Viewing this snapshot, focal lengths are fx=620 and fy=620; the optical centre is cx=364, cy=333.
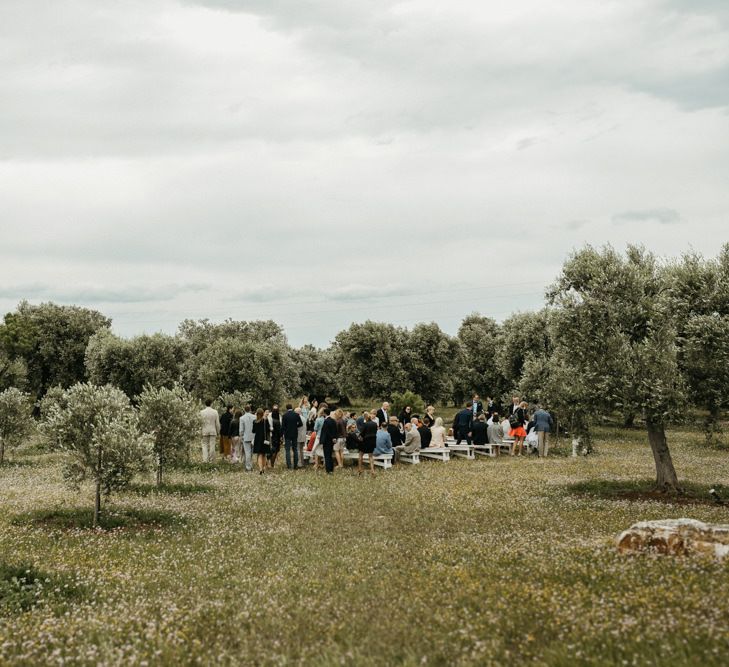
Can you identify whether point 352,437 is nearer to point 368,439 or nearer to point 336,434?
point 336,434

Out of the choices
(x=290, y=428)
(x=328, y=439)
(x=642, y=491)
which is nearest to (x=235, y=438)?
(x=290, y=428)

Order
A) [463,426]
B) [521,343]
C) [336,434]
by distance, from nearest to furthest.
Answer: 1. [336,434]
2. [463,426]
3. [521,343]

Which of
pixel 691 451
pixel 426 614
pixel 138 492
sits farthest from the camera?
pixel 691 451

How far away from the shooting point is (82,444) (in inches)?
698

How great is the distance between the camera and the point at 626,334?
70.8 ft

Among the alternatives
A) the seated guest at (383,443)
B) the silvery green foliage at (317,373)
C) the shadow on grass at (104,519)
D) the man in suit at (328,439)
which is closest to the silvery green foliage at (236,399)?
the seated guest at (383,443)

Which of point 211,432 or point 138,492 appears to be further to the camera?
point 211,432

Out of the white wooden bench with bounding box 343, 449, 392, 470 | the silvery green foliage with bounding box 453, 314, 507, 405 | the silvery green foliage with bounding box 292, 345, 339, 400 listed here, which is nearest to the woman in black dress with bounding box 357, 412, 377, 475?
the white wooden bench with bounding box 343, 449, 392, 470

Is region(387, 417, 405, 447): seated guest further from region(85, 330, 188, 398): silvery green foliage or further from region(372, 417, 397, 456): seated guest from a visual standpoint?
region(85, 330, 188, 398): silvery green foliage

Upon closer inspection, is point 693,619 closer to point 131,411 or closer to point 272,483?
point 131,411

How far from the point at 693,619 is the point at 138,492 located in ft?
64.6

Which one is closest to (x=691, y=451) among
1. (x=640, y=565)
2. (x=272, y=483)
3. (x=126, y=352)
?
(x=272, y=483)

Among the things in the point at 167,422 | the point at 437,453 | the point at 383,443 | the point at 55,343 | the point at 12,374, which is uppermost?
the point at 55,343

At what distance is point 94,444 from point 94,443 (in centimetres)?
4
